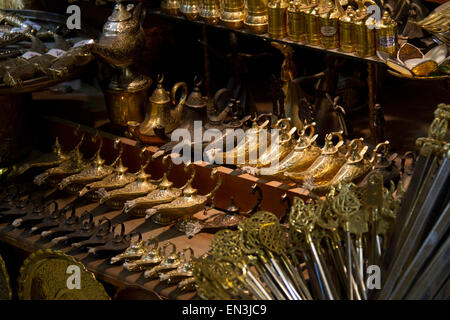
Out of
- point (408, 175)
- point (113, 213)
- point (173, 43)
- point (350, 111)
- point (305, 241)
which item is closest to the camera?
point (305, 241)

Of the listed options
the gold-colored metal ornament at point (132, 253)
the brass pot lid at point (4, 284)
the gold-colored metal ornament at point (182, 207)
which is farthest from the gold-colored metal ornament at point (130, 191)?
the brass pot lid at point (4, 284)

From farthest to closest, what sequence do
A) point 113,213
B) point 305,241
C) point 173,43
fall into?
point 173,43
point 113,213
point 305,241

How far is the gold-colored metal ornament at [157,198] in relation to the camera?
3844mm

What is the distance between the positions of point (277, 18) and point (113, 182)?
41.3 inches

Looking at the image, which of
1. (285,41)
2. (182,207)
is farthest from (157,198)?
(285,41)

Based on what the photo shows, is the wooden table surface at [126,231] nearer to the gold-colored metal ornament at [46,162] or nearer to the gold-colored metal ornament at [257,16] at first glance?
the gold-colored metal ornament at [46,162]

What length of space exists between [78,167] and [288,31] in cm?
116

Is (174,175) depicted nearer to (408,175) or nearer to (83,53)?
(83,53)

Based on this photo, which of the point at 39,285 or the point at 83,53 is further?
the point at 83,53

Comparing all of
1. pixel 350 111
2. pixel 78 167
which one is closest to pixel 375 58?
pixel 350 111

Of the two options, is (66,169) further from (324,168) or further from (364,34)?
(364,34)

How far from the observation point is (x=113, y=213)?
402 cm

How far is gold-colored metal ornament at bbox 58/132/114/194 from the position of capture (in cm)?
414

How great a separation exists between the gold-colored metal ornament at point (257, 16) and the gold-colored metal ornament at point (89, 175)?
0.92 metres
